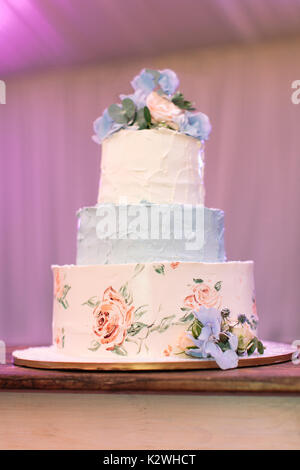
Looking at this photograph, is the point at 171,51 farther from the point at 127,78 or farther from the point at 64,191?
the point at 64,191

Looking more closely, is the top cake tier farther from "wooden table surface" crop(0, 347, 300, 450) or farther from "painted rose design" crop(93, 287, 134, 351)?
"wooden table surface" crop(0, 347, 300, 450)

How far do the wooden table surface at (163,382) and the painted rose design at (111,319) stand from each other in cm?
25

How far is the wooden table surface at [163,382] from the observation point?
5.18ft

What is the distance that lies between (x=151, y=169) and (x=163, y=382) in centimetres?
75

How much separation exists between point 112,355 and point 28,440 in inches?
13.5

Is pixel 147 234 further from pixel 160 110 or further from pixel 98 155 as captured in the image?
pixel 98 155

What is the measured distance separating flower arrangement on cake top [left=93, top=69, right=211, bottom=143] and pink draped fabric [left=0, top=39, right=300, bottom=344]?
2.15 metres

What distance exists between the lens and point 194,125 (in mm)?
2223

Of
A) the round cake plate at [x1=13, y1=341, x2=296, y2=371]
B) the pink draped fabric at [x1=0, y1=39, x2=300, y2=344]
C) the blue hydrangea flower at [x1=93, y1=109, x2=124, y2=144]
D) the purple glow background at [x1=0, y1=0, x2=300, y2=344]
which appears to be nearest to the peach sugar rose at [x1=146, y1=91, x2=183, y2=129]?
the blue hydrangea flower at [x1=93, y1=109, x2=124, y2=144]

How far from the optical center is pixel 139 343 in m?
1.94

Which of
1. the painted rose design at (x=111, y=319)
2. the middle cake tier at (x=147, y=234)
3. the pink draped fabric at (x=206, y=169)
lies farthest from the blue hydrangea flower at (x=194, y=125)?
the pink draped fabric at (x=206, y=169)

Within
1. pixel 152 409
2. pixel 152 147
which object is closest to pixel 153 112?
pixel 152 147

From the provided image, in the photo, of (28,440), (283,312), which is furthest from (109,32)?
(28,440)

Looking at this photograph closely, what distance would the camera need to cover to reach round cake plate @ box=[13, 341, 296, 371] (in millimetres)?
1744
